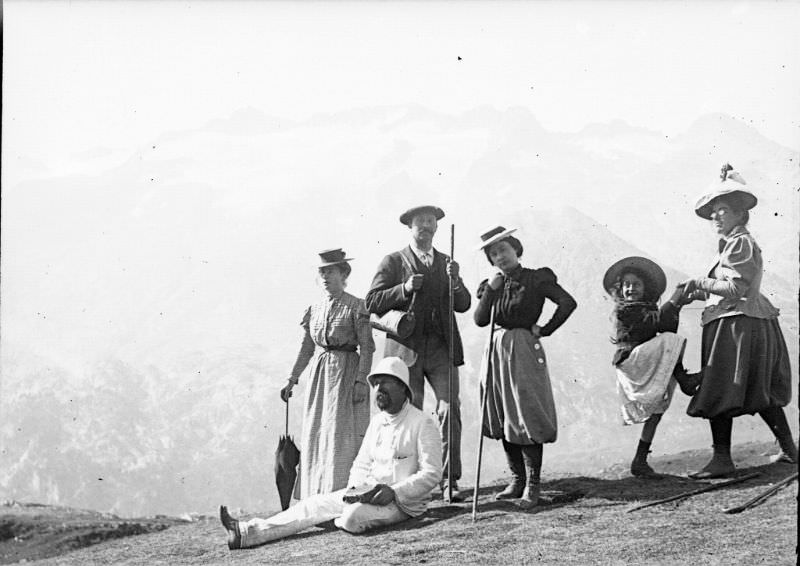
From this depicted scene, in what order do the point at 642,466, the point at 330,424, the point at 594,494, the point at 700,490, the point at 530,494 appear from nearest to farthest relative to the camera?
the point at 700,490 < the point at 530,494 < the point at 594,494 < the point at 642,466 < the point at 330,424

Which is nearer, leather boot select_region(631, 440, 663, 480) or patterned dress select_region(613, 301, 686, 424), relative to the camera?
patterned dress select_region(613, 301, 686, 424)

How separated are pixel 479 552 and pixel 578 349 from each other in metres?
38.5

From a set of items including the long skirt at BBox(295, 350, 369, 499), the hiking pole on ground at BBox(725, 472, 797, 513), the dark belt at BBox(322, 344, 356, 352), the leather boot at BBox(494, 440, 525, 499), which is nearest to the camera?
the hiking pole on ground at BBox(725, 472, 797, 513)

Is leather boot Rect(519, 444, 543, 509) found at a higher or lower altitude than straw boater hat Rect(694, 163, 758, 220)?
lower

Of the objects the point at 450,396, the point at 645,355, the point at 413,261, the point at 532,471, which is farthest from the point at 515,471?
the point at 413,261

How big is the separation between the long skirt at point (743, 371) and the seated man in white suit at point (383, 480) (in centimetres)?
209

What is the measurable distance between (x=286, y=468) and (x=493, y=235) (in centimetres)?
286

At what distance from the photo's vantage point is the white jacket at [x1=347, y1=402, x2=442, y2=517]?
24.1 feet

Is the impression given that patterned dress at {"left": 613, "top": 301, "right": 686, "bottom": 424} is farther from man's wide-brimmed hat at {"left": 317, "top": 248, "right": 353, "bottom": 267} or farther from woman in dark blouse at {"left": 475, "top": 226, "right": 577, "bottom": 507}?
man's wide-brimmed hat at {"left": 317, "top": 248, "right": 353, "bottom": 267}

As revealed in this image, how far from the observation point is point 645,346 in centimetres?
777

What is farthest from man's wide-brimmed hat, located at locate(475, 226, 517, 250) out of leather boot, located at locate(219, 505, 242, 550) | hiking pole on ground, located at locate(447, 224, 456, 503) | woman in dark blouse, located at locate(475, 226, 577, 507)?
leather boot, located at locate(219, 505, 242, 550)

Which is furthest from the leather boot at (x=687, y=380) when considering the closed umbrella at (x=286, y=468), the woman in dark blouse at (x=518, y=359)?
the closed umbrella at (x=286, y=468)

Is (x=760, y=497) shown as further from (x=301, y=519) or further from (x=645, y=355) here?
(x=301, y=519)

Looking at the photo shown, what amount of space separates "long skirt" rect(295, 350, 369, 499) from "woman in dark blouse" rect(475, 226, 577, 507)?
1.28 m
